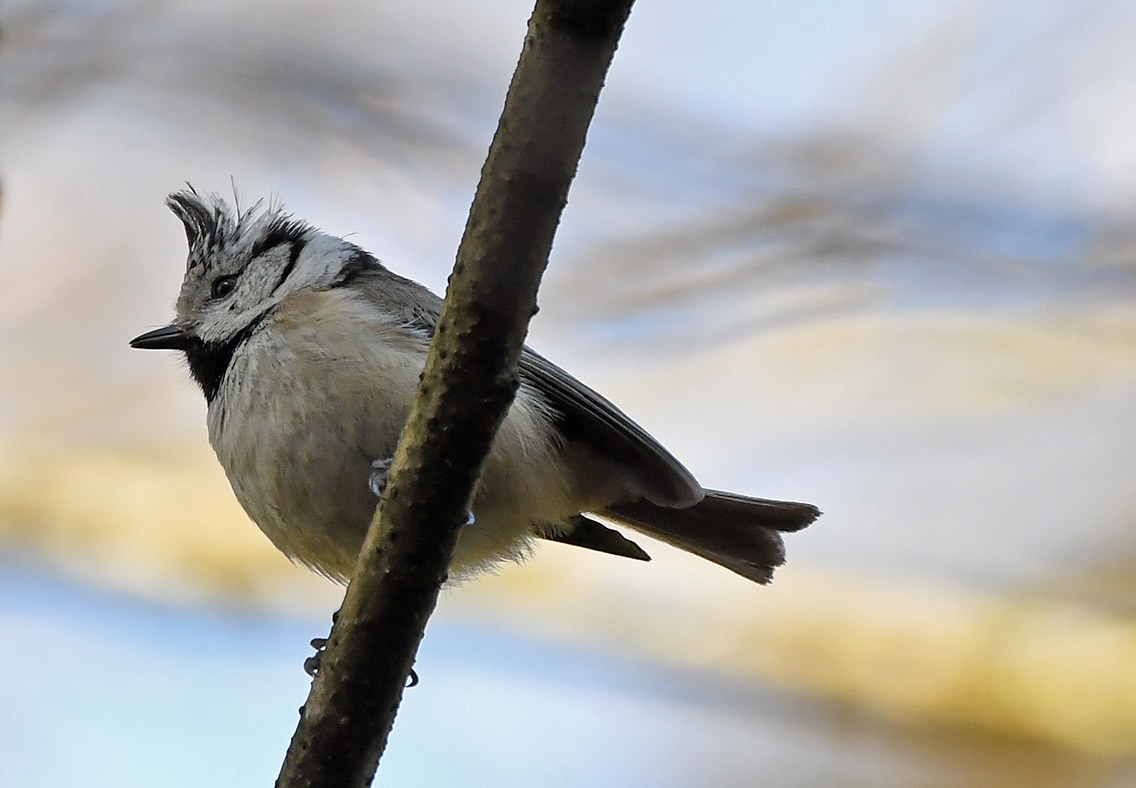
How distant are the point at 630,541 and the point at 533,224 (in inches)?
70.2

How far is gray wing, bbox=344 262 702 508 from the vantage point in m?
2.76

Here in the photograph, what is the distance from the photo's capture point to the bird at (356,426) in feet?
8.52

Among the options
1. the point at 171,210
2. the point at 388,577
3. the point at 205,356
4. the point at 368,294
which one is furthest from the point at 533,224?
the point at 171,210

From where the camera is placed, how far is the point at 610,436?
9.35ft

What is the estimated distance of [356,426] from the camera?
→ 2559 mm

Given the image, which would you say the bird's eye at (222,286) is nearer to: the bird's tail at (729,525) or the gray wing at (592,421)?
the gray wing at (592,421)

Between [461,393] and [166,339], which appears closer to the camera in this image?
[461,393]

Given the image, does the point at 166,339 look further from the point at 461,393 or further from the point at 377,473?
the point at 461,393

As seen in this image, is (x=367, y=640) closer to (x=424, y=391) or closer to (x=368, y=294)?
(x=424, y=391)

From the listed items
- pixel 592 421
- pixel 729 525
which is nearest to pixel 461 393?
pixel 592 421

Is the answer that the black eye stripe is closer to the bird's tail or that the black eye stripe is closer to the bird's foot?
the bird's foot

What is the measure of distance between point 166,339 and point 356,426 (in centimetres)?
85

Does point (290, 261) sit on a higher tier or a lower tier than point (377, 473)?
higher

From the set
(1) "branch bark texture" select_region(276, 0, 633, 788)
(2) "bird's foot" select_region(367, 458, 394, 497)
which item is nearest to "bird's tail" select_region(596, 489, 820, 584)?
(2) "bird's foot" select_region(367, 458, 394, 497)
